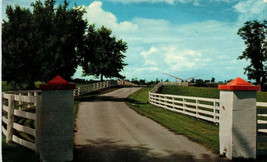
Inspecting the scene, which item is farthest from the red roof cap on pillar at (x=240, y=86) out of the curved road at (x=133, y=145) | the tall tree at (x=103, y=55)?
the tall tree at (x=103, y=55)

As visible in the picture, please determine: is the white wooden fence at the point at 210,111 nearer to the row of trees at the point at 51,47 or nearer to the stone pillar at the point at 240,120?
the stone pillar at the point at 240,120

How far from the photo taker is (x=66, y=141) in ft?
17.1

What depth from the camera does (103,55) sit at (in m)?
20.7

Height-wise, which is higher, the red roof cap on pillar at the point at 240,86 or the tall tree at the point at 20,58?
the tall tree at the point at 20,58

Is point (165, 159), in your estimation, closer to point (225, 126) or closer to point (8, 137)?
point (225, 126)

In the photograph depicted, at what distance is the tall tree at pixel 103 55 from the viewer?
17719 mm

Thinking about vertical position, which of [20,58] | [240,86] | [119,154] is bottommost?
[119,154]

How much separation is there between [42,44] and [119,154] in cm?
1028

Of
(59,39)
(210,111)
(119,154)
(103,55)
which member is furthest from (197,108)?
(103,55)

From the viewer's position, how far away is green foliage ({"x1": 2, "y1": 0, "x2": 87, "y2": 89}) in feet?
35.4

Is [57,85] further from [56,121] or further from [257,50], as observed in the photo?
[257,50]

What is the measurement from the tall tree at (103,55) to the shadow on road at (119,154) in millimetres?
10299

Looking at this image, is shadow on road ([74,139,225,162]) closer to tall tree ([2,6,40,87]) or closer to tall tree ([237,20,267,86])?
tall tree ([2,6,40,87])

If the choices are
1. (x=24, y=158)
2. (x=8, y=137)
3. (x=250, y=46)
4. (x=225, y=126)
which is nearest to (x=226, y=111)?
(x=225, y=126)
